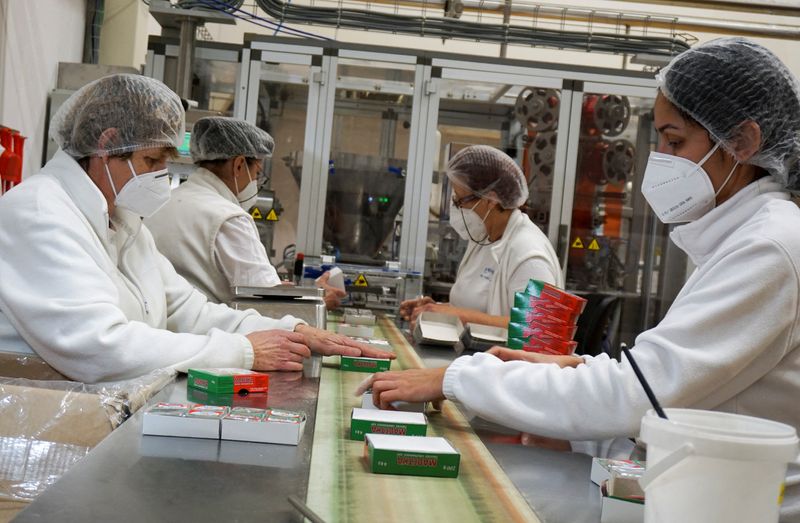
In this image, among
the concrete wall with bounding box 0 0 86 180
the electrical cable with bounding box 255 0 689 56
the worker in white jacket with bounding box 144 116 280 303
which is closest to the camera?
the worker in white jacket with bounding box 144 116 280 303

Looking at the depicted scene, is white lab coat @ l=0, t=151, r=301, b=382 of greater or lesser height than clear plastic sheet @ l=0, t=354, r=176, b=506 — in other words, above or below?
above

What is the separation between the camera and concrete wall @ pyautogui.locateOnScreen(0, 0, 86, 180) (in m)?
3.52

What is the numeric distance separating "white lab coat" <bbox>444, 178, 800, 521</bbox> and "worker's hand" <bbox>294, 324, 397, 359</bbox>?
0.63 m

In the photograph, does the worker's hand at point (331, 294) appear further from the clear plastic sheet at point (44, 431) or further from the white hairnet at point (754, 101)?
the white hairnet at point (754, 101)

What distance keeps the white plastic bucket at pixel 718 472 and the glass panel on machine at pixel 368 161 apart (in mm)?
3915

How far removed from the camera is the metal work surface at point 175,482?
2.76ft

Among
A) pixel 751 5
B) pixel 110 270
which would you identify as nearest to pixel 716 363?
pixel 110 270

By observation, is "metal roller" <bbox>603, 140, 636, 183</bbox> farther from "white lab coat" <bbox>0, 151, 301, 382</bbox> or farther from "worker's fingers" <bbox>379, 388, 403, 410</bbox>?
"worker's fingers" <bbox>379, 388, 403, 410</bbox>

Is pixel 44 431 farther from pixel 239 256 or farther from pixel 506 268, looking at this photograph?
pixel 506 268

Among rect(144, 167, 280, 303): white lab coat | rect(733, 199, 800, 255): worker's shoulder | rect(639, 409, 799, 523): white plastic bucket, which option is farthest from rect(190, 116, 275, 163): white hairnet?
rect(639, 409, 799, 523): white plastic bucket

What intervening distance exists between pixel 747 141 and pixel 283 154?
347 cm

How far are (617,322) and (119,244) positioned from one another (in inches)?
136

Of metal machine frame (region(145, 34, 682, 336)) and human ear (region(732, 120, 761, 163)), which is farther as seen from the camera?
metal machine frame (region(145, 34, 682, 336))

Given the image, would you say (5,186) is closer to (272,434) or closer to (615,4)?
(272,434)
